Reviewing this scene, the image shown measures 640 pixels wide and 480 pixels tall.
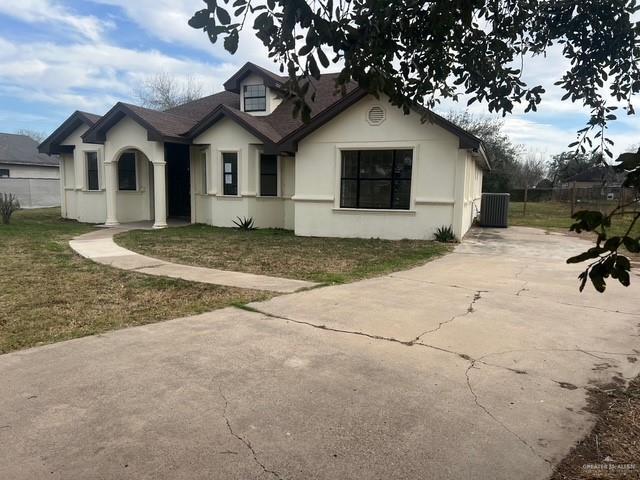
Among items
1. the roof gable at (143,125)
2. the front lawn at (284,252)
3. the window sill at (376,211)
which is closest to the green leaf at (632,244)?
the front lawn at (284,252)

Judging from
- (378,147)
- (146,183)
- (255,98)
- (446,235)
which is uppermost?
(255,98)

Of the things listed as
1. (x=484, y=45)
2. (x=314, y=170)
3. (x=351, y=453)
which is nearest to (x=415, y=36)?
(x=484, y=45)

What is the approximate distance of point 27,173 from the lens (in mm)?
33250

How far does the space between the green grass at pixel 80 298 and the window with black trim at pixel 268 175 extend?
7.46 metres

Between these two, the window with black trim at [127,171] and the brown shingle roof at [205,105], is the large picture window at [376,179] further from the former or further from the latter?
the window with black trim at [127,171]

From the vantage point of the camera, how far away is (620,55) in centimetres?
290

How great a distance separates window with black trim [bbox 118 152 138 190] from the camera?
17594 mm

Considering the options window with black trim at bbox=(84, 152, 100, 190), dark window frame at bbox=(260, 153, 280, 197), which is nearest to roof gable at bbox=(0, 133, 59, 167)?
window with black trim at bbox=(84, 152, 100, 190)

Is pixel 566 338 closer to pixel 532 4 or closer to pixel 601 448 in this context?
pixel 601 448

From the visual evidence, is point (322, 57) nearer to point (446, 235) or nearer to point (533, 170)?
point (446, 235)

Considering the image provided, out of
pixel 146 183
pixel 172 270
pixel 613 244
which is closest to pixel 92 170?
pixel 146 183

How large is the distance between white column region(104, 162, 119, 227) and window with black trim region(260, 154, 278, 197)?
18.0 feet

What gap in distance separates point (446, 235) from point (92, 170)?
13.7m

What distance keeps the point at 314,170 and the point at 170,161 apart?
779 centimetres
